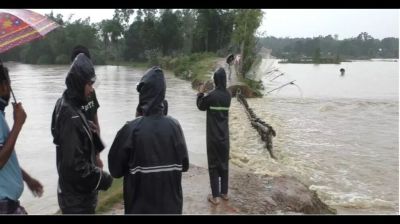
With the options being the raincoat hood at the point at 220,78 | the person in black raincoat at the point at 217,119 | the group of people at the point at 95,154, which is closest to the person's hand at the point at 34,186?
the group of people at the point at 95,154

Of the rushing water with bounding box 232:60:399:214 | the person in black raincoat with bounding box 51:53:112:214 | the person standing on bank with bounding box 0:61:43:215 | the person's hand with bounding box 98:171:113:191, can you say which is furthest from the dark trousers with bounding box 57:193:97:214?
the rushing water with bounding box 232:60:399:214

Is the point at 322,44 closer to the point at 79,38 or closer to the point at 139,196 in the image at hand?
the point at 79,38

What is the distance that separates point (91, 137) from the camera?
3.13 m

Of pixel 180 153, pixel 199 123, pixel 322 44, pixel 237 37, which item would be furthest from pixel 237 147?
pixel 322 44

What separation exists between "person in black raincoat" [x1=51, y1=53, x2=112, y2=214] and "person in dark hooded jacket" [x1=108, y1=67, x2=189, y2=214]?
0.18 m

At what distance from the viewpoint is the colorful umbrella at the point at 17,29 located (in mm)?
3346

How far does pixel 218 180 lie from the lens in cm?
602

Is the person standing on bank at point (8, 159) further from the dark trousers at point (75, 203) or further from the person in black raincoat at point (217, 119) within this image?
the person in black raincoat at point (217, 119)

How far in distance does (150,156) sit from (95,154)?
42 cm

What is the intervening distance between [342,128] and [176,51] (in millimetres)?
50599

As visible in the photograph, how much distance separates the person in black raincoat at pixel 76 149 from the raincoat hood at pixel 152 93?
390 mm

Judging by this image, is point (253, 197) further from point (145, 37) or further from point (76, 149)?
point (145, 37)

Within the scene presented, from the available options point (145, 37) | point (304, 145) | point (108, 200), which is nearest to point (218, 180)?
point (108, 200)

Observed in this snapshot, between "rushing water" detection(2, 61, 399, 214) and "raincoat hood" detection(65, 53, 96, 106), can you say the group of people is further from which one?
"rushing water" detection(2, 61, 399, 214)
